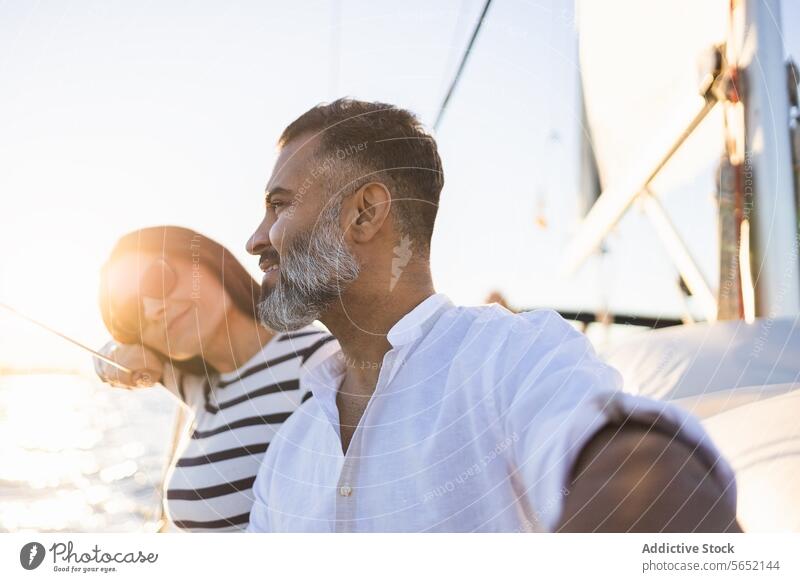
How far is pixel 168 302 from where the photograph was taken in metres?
0.82

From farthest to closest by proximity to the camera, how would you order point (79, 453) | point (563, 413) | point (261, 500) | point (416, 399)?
1. point (79, 453)
2. point (261, 500)
3. point (416, 399)
4. point (563, 413)

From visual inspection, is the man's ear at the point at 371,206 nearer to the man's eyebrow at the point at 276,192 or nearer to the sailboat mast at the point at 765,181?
the man's eyebrow at the point at 276,192

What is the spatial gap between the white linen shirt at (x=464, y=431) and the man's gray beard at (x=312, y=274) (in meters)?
0.07

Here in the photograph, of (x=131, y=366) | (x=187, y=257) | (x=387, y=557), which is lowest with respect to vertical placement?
(x=387, y=557)

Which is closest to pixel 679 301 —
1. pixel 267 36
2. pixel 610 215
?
pixel 610 215

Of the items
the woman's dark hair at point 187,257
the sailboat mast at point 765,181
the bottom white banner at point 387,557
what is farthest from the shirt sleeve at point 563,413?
the woman's dark hair at point 187,257

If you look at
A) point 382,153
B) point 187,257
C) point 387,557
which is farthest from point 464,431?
point 187,257

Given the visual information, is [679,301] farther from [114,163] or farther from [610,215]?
[114,163]

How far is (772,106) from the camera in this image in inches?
28.7

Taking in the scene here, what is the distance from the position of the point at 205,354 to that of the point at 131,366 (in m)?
0.08

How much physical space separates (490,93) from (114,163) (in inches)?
15.0

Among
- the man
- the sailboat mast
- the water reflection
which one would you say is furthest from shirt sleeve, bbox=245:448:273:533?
the sailboat mast

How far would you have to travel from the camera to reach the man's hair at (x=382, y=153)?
688 millimetres

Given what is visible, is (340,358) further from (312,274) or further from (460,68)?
(460,68)
